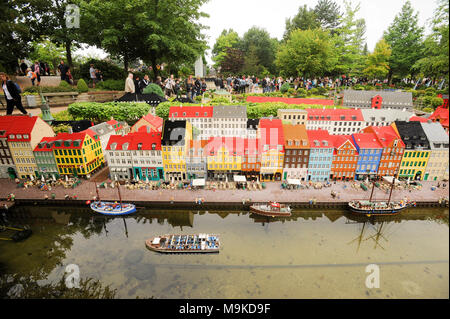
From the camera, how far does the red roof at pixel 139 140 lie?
49.1m

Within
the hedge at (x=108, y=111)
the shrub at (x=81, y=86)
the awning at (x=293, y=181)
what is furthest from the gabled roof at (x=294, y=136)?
the shrub at (x=81, y=86)

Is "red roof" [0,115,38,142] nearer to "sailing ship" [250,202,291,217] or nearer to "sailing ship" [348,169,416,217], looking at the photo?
"sailing ship" [250,202,291,217]

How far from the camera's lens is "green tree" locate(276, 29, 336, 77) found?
81062mm

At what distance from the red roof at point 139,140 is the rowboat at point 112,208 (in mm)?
11442

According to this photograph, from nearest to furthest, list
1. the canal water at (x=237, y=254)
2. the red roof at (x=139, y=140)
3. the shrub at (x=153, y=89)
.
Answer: the canal water at (x=237, y=254) → the red roof at (x=139, y=140) → the shrub at (x=153, y=89)

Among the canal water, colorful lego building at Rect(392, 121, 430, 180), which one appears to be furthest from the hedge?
colorful lego building at Rect(392, 121, 430, 180)

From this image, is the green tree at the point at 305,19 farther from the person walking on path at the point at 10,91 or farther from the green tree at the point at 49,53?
the person walking on path at the point at 10,91

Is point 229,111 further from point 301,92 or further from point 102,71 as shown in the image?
point 102,71

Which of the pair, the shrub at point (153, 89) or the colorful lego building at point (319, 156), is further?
the shrub at point (153, 89)

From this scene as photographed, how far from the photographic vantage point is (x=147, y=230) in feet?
129

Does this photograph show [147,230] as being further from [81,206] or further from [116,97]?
[116,97]

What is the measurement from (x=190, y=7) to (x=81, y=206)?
57.9 m

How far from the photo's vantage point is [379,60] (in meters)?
84.9

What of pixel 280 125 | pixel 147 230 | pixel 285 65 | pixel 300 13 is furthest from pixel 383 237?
pixel 300 13
